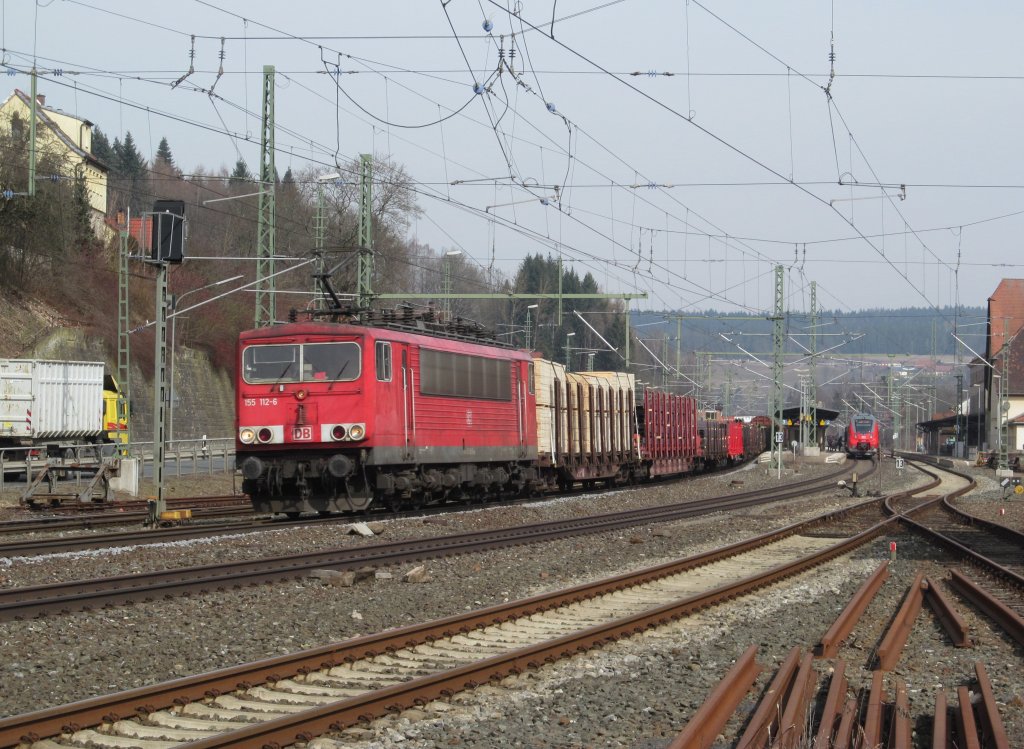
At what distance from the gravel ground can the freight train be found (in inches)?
116

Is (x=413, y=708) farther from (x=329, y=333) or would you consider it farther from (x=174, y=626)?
(x=329, y=333)

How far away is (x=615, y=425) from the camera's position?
3759cm

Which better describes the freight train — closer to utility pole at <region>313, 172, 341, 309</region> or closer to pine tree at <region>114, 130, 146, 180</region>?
utility pole at <region>313, 172, 341, 309</region>

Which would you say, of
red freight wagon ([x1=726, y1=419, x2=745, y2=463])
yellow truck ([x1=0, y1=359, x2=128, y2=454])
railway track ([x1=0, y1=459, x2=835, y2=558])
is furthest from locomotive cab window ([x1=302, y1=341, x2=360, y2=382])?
red freight wagon ([x1=726, y1=419, x2=745, y2=463])

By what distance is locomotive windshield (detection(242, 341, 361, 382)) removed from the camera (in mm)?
20994

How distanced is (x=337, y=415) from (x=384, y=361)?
4.31 ft

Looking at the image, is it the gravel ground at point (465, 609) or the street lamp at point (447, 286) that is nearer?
the gravel ground at point (465, 609)

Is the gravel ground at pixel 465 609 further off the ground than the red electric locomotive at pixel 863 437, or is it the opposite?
the red electric locomotive at pixel 863 437

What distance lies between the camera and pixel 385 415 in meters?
21.2

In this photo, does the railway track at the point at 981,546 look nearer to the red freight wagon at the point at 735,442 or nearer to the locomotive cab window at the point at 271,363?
the locomotive cab window at the point at 271,363

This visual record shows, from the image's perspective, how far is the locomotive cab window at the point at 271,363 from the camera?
21453mm

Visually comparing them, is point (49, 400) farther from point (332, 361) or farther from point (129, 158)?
point (129, 158)

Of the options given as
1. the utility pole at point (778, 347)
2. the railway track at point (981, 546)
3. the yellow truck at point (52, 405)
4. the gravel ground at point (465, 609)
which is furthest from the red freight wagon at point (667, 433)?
the gravel ground at point (465, 609)

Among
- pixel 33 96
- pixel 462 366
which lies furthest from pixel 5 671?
pixel 33 96
